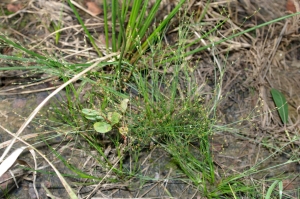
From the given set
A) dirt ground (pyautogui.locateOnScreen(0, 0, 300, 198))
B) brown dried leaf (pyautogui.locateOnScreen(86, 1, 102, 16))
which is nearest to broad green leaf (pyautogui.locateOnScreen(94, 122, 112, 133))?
dirt ground (pyautogui.locateOnScreen(0, 0, 300, 198))

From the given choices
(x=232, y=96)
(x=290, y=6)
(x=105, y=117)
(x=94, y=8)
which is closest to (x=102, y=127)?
(x=105, y=117)

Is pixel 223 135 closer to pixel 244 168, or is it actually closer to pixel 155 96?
pixel 244 168

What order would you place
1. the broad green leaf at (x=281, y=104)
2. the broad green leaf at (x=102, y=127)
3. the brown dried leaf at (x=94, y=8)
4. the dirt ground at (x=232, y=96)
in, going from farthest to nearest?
1. the brown dried leaf at (x=94, y=8)
2. the broad green leaf at (x=281, y=104)
3. the dirt ground at (x=232, y=96)
4. the broad green leaf at (x=102, y=127)

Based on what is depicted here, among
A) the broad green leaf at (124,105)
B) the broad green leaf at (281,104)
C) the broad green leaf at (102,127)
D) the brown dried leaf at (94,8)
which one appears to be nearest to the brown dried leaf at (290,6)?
the broad green leaf at (281,104)

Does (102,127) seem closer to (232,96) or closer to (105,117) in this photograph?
(105,117)

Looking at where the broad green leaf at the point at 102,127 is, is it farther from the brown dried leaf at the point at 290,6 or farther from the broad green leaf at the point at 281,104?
the brown dried leaf at the point at 290,6

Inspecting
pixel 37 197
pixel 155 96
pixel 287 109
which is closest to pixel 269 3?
pixel 287 109
